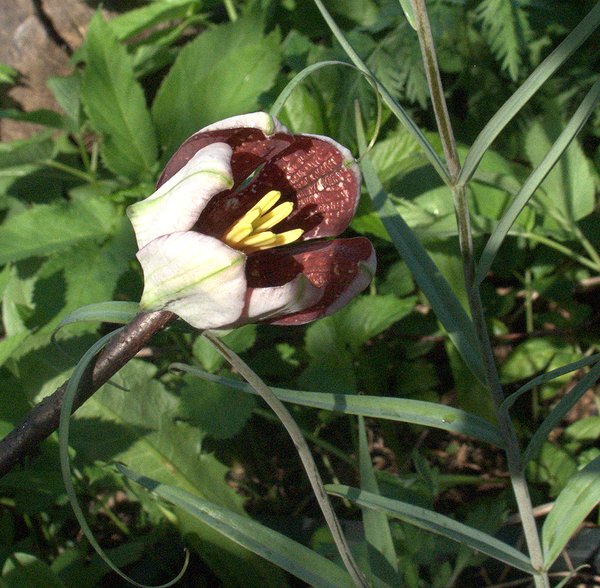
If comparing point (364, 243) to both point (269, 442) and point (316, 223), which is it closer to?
point (316, 223)

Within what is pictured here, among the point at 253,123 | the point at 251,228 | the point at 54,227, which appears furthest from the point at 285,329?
the point at 253,123

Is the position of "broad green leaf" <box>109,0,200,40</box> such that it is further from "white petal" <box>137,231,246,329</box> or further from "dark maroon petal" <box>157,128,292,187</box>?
"white petal" <box>137,231,246,329</box>

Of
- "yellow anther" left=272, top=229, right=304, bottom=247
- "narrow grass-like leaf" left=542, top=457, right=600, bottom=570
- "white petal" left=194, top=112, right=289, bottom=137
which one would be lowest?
"narrow grass-like leaf" left=542, top=457, right=600, bottom=570

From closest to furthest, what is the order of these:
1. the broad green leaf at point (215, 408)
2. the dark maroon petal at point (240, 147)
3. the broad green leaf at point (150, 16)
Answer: the dark maroon petal at point (240, 147)
the broad green leaf at point (215, 408)
the broad green leaf at point (150, 16)

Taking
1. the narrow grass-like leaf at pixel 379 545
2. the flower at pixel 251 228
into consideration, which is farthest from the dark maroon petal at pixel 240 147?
the narrow grass-like leaf at pixel 379 545

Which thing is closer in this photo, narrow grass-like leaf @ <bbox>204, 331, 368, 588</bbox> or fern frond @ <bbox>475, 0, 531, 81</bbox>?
narrow grass-like leaf @ <bbox>204, 331, 368, 588</bbox>

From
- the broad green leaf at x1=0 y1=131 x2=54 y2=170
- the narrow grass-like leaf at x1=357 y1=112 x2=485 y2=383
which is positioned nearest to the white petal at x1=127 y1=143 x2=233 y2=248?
the narrow grass-like leaf at x1=357 y1=112 x2=485 y2=383

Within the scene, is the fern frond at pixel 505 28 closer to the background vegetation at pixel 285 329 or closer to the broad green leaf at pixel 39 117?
the background vegetation at pixel 285 329

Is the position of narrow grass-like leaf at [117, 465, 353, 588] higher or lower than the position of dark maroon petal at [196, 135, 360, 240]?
lower
